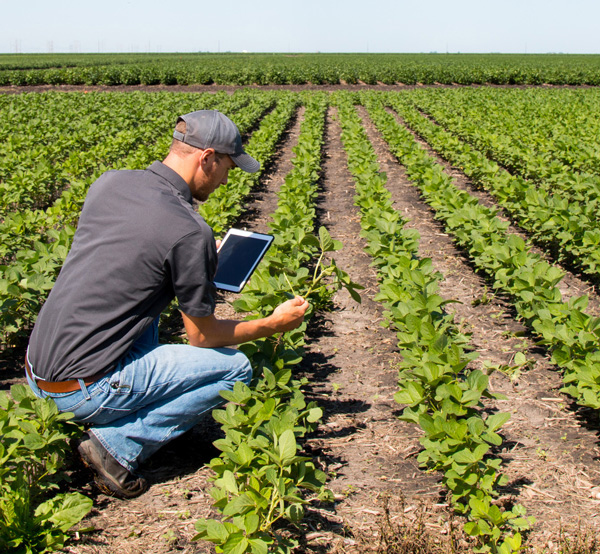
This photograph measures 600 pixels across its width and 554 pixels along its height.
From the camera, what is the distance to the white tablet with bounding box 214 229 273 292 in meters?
2.80

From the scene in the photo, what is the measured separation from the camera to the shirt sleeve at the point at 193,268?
231 cm

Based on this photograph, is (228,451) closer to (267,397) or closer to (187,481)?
(267,397)

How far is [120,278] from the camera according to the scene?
7.68 feet

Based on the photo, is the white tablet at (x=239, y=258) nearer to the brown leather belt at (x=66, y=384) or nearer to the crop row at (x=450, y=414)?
the brown leather belt at (x=66, y=384)

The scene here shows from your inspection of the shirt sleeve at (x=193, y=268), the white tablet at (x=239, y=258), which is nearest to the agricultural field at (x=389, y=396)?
the white tablet at (x=239, y=258)

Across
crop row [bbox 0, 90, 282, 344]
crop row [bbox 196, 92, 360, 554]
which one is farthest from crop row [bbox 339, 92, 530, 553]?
crop row [bbox 0, 90, 282, 344]

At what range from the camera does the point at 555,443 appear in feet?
10.5

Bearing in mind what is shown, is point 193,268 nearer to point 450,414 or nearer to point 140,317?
point 140,317

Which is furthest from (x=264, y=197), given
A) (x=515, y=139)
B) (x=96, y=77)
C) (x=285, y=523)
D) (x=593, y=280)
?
(x=96, y=77)

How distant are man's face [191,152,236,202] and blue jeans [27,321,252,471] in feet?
2.48

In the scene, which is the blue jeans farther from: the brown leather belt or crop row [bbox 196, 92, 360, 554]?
crop row [bbox 196, 92, 360, 554]

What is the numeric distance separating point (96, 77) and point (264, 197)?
97.3 ft

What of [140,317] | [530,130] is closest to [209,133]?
[140,317]

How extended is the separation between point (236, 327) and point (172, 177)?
75 cm
